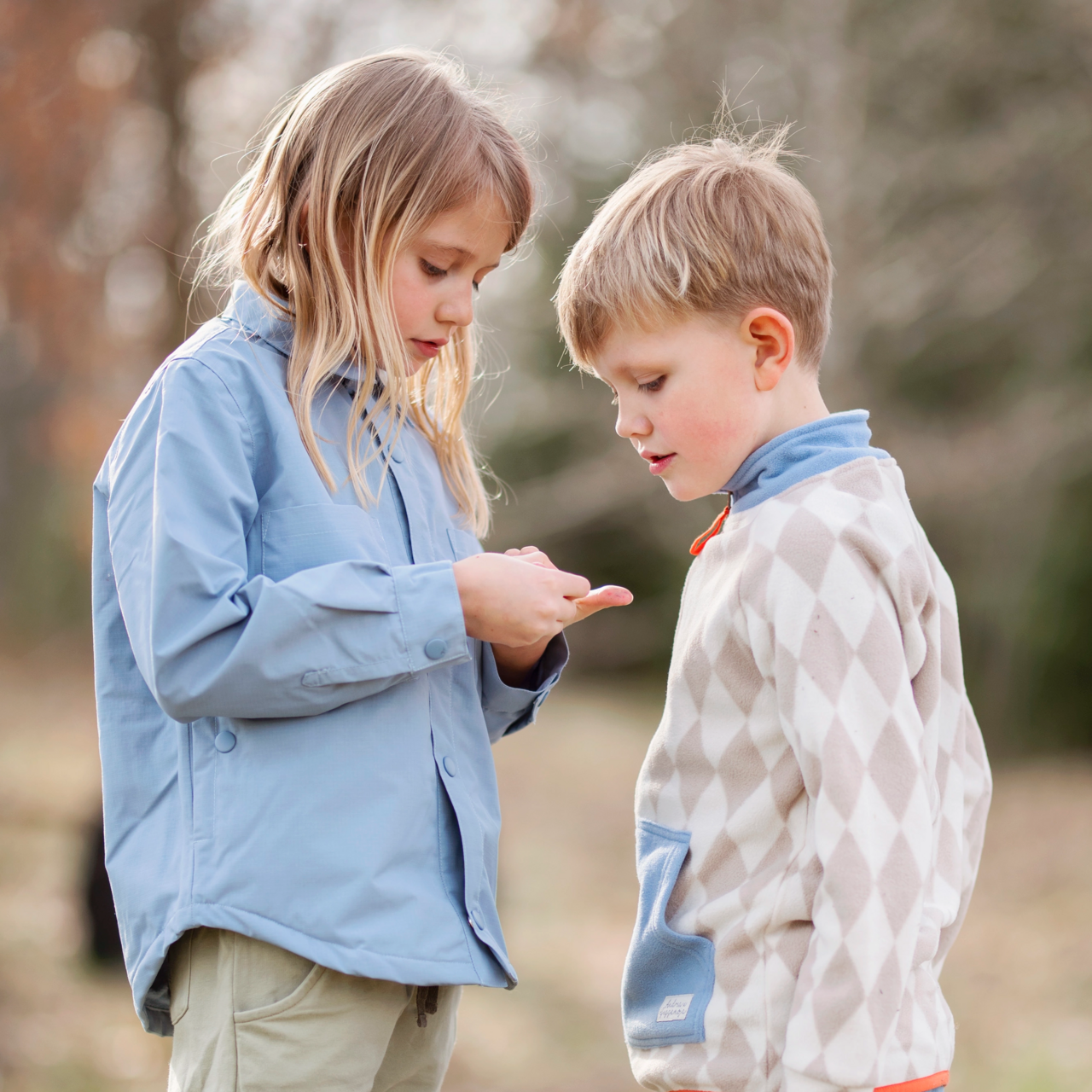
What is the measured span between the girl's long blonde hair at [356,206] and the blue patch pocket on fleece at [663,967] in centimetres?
58

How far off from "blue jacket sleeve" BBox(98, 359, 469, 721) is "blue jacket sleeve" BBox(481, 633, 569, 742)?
33 cm

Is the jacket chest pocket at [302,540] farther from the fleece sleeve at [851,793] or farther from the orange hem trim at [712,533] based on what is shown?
the fleece sleeve at [851,793]

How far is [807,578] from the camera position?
4.24ft

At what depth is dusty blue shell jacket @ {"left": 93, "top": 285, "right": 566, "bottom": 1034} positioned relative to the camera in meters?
1.35

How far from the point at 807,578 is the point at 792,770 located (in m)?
0.22

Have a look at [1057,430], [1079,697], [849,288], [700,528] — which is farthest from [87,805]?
[1079,697]

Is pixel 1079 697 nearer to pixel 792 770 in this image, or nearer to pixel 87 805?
pixel 87 805

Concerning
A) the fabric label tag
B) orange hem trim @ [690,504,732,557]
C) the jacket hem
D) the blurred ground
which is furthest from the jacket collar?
the blurred ground

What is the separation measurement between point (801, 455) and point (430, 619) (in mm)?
485

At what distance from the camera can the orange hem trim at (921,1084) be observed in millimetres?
1237

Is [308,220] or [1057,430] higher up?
[308,220]

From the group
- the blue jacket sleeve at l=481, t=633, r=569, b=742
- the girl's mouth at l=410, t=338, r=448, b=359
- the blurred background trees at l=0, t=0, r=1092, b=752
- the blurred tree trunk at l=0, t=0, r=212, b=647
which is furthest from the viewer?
the blurred background trees at l=0, t=0, r=1092, b=752

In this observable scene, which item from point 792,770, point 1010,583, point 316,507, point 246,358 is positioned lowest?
point 1010,583

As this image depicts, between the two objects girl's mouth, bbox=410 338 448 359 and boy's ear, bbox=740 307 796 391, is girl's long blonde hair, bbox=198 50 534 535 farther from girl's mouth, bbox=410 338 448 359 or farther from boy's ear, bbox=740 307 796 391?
boy's ear, bbox=740 307 796 391
